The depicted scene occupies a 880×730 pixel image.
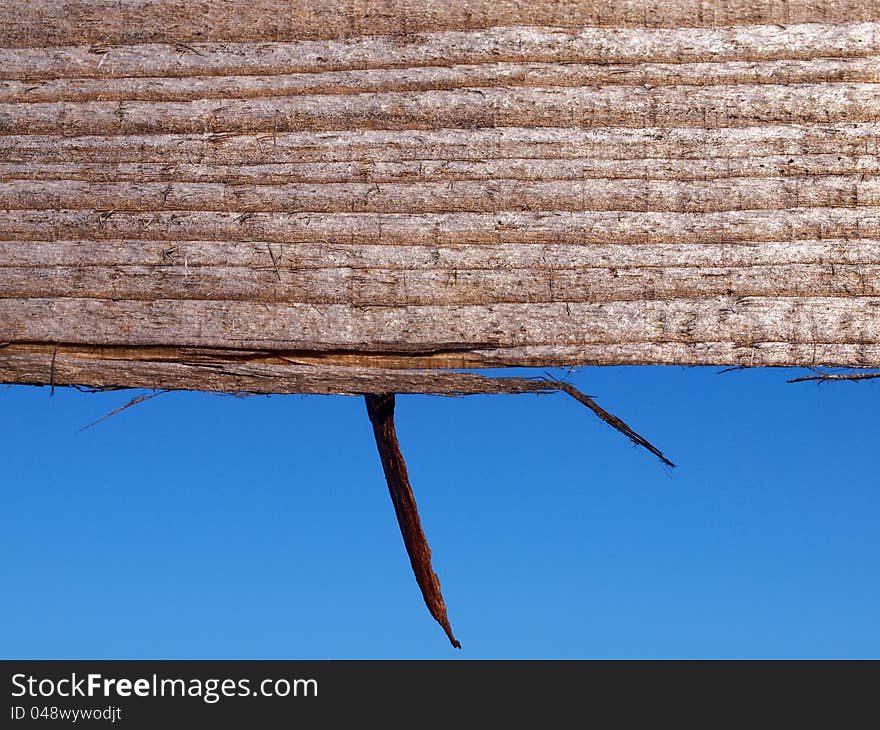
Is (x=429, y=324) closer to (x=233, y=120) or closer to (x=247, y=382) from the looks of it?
(x=247, y=382)

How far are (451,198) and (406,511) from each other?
487 millimetres

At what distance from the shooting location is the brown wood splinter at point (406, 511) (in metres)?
1.59

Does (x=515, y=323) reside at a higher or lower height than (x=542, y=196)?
lower

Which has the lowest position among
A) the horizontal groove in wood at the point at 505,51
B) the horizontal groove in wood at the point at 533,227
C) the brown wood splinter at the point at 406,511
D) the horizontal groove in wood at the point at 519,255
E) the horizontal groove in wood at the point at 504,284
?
the brown wood splinter at the point at 406,511

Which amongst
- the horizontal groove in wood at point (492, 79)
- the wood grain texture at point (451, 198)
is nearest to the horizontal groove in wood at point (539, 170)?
the wood grain texture at point (451, 198)

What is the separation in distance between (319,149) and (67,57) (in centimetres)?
44

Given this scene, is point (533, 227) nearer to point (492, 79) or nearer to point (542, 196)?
point (542, 196)

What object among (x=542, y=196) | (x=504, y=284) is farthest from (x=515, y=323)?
(x=542, y=196)

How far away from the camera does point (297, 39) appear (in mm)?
1594

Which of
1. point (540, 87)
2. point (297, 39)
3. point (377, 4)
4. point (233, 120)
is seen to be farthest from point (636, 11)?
point (233, 120)

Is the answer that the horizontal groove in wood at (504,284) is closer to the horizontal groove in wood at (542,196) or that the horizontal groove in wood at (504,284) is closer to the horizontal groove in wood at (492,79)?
the horizontal groove in wood at (542,196)

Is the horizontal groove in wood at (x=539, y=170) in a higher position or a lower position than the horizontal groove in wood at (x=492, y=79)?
lower

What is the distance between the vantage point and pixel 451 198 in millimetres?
1542

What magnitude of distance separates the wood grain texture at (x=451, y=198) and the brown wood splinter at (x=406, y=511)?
0.31 ft
